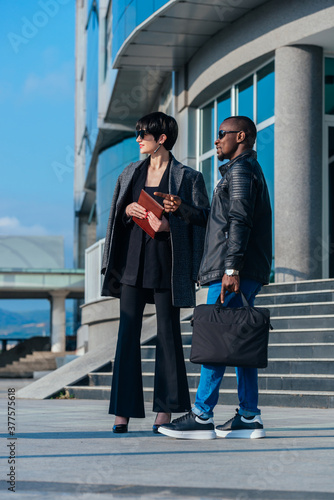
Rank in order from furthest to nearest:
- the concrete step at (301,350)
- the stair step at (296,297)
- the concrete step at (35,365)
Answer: the concrete step at (35,365)
the stair step at (296,297)
the concrete step at (301,350)

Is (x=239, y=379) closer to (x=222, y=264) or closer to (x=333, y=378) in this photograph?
(x=222, y=264)

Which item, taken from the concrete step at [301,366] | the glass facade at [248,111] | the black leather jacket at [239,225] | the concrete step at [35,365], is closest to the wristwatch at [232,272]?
the black leather jacket at [239,225]

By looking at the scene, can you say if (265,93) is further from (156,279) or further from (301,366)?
(156,279)

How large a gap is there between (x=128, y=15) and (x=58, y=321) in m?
32.4

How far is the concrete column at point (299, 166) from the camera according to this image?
13.5 m

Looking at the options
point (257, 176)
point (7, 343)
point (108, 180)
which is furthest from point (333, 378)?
point (7, 343)

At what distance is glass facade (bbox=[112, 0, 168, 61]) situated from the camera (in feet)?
50.1

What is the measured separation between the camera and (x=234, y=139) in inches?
190

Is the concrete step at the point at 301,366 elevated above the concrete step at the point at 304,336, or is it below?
below

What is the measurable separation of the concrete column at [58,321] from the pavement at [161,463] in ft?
132

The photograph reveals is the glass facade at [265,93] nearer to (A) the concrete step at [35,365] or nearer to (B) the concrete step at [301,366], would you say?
(B) the concrete step at [301,366]

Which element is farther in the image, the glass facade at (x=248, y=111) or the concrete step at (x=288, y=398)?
the glass facade at (x=248, y=111)

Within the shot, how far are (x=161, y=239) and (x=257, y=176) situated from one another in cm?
76

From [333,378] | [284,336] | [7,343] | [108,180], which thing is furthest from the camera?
[7,343]
